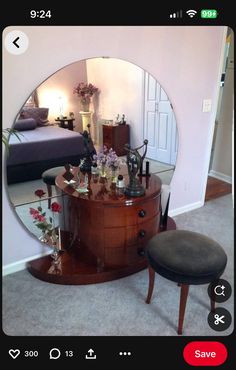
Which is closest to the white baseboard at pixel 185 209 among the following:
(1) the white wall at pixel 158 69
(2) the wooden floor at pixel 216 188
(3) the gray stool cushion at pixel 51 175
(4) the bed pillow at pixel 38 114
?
(1) the white wall at pixel 158 69

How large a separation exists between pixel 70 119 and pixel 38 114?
0.22m

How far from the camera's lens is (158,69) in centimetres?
195

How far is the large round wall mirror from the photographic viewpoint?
163cm

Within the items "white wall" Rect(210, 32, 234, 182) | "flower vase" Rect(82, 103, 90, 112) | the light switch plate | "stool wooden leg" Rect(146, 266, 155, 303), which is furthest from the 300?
"white wall" Rect(210, 32, 234, 182)

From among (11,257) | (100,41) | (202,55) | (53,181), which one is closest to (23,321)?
(11,257)

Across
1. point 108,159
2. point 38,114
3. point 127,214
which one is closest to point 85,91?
point 38,114

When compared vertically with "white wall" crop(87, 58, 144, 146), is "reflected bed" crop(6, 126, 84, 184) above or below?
below

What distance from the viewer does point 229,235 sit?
89.2 inches

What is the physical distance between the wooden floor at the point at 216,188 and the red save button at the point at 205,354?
7.45ft

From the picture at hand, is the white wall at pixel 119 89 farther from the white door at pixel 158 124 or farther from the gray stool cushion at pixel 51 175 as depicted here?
the gray stool cushion at pixel 51 175

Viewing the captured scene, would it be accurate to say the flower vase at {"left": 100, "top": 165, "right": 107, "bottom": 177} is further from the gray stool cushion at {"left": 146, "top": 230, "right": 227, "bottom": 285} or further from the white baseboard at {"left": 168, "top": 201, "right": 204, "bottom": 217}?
the white baseboard at {"left": 168, "top": 201, "right": 204, "bottom": 217}

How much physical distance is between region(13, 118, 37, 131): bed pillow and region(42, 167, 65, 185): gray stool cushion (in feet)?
0.96

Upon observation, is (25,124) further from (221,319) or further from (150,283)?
(221,319)
